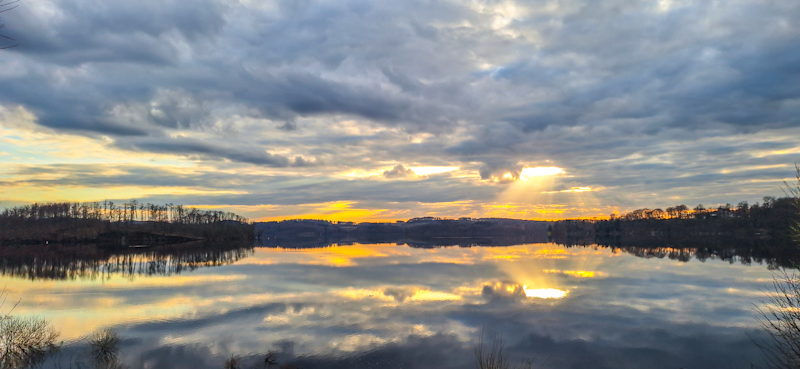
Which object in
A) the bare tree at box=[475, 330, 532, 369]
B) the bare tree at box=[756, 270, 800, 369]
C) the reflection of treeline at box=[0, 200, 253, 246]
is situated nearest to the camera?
the bare tree at box=[756, 270, 800, 369]

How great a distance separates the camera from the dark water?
17.2 metres

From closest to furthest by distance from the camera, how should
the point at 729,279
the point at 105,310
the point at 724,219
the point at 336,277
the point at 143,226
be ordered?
the point at 105,310, the point at 729,279, the point at 336,277, the point at 724,219, the point at 143,226

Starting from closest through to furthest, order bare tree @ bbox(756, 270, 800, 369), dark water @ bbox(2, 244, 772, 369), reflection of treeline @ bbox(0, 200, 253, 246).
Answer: bare tree @ bbox(756, 270, 800, 369), dark water @ bbox(2, 244, 772, 369), reflection of treeline @ bbox(0, 200, 253, 246)

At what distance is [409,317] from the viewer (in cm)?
2397

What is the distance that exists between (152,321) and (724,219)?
7169 inches

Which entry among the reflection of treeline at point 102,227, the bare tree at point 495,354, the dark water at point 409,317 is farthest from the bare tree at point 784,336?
the reflection of treeline at point 102,227

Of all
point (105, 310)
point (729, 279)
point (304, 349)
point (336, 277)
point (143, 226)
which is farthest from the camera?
point (143, 226)

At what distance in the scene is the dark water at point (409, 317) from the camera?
17.2 m

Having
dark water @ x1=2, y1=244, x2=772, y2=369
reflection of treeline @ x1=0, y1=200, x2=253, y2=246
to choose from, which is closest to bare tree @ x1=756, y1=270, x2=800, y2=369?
dark water @ x1=2, y1=244, x2=772, y2=369

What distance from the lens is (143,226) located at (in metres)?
168

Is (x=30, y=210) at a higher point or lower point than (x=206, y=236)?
higher

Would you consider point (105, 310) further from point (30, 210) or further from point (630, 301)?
point (30, 210)

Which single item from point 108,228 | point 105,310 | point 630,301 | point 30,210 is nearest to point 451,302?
point 630,301

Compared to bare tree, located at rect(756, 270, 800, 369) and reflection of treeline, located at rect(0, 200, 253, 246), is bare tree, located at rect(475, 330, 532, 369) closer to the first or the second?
bare tree, located at rect(756, 270, 800, 369)
